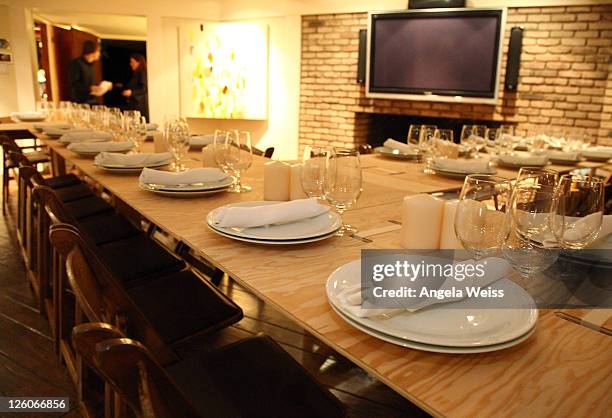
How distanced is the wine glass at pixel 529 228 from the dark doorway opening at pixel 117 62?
37.9 ft

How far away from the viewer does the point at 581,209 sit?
1023 mm

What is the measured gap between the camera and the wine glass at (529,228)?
0.94 metres

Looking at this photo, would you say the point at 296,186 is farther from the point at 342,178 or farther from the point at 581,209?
the point at 581,209

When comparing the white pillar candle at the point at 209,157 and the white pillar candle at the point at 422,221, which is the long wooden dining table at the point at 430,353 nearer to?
the white pillar candle at the point at 422,221

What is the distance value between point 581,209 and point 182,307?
1138 mm

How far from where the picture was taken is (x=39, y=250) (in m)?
2.22

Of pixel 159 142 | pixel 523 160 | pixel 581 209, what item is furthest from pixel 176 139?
pixel 523 160

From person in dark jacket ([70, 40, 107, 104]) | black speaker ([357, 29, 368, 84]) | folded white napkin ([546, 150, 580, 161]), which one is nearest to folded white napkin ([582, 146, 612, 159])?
folded white napkin ([546, 150, 580, 161])

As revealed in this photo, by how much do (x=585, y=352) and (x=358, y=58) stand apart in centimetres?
558

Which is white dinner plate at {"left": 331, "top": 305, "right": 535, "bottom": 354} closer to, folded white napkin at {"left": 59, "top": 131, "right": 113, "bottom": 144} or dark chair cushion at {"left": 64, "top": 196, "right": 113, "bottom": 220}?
dark chair cushion at {"left": 64, "top": 196, "right": 113, "bottom": 220}

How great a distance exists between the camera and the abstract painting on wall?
22.1 ft

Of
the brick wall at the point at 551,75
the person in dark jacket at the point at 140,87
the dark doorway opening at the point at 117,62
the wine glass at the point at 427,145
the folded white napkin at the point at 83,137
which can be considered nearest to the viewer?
the wine glass at the point at 427,145

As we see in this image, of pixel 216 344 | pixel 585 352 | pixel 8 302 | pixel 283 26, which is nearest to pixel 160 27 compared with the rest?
pixel 283 26

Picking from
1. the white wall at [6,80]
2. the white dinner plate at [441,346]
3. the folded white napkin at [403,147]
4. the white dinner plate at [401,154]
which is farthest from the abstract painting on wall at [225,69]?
the white dinner plate at [441,346]
